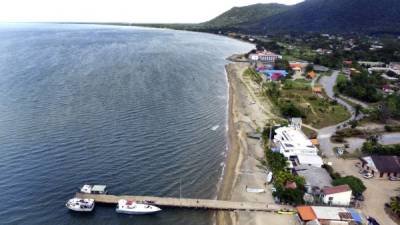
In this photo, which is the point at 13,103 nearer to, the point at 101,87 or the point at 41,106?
the point at 41,106

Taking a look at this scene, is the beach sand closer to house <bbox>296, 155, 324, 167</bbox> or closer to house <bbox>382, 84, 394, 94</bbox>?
house <bbox>296, 155, 324, 167</bbox>

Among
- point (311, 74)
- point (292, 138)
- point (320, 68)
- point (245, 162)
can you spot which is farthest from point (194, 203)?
point (320, 68)

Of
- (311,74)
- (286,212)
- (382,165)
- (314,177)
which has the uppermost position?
(311,74)

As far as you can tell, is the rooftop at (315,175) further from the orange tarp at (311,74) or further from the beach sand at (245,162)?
the orange tarp at (311,74)

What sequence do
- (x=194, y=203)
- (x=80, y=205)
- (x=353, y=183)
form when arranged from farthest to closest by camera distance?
(x=353, y=183), (x=194, y=203), (x=80, y=205)

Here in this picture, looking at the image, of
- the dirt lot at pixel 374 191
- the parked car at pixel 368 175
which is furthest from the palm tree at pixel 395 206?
the parked car at pixel 368 175

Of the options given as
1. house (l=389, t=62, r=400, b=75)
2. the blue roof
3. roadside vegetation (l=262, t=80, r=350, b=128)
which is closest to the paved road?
roadside vegetation (l=262, t=80, r=350, b=128)

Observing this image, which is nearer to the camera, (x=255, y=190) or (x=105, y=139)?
(x=255, y=190)

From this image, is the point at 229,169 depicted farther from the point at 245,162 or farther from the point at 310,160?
the point at 310,160
